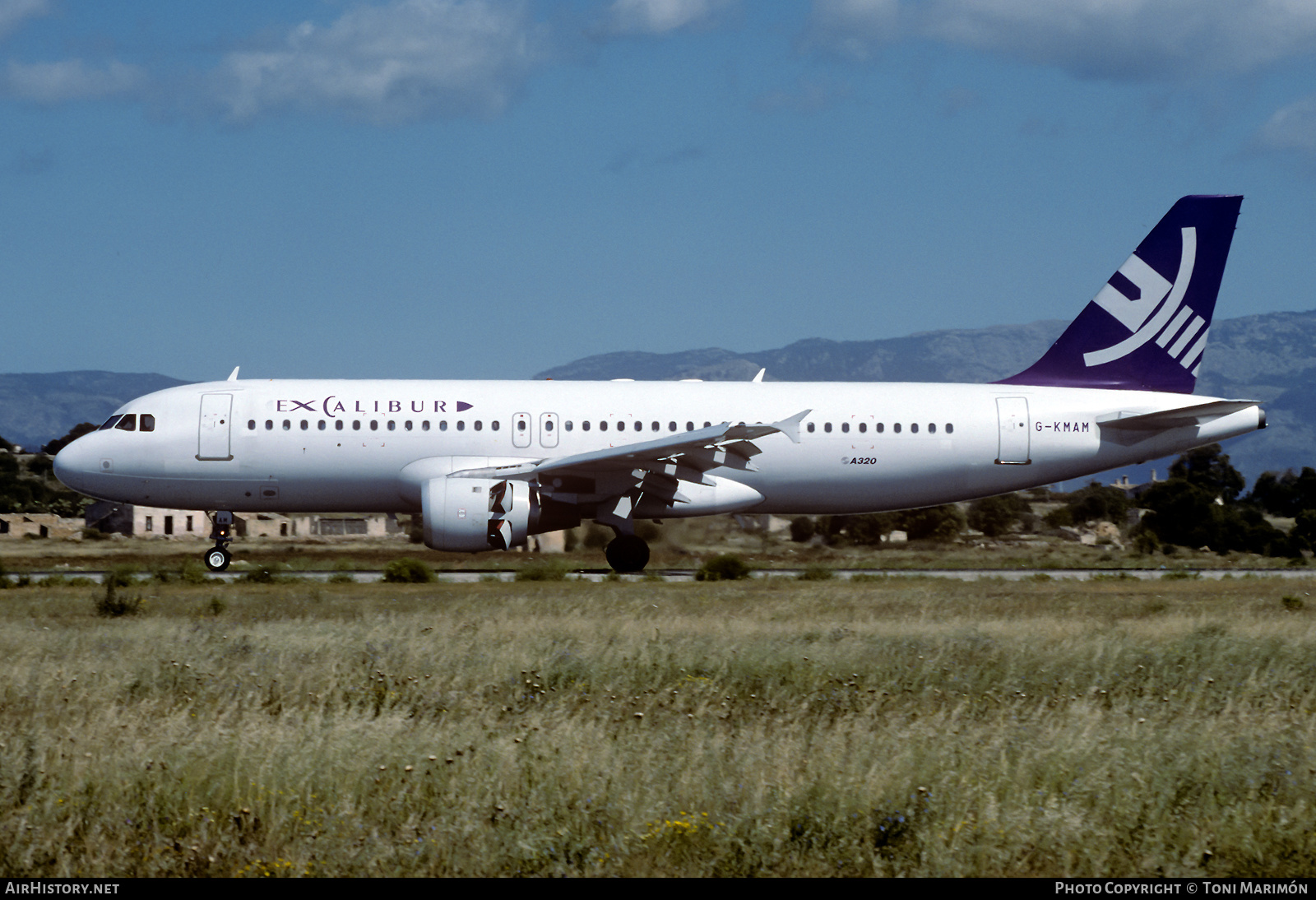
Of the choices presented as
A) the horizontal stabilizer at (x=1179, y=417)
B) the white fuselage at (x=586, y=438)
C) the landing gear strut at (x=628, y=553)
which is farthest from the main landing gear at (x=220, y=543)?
the horizontal stabilizer at (x=1179, y=417)

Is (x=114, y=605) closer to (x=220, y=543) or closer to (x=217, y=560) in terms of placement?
(x=217, y=560)

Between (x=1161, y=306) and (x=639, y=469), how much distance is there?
39.3 feet

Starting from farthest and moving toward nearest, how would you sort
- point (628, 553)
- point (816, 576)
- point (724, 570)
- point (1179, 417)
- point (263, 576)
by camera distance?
1. point (1179, 417)
2. point (628, 553)
3. point (724, 570)
4. point (816, 576)
5. point (263, 576)

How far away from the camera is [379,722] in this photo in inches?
364

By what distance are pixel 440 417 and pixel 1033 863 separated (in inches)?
803

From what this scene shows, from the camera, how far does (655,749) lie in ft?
28.7

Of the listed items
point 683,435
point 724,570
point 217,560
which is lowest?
point 724,570

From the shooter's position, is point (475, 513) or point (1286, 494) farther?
point (1286, 494)

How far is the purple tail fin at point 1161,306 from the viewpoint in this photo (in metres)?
28.3

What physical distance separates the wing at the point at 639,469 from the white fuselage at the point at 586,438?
667 mm

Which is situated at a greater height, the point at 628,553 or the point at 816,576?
the point at 628,553

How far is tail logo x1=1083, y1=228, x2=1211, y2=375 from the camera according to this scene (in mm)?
28375

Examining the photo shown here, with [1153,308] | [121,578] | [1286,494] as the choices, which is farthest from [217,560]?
[1286,494]

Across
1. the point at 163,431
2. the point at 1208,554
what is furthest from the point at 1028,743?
the point at 1208,554
